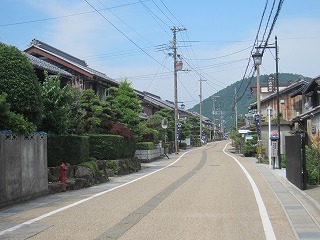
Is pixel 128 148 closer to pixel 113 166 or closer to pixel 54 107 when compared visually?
pixel 113 166

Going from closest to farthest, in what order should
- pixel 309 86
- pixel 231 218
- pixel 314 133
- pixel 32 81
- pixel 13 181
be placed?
pixel 231 218, pixel 13 181, pixel 32 81, pixel 314 133, pixel 309 86

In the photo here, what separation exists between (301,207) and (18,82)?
9629mm

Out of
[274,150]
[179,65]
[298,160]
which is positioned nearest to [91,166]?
[298,160]

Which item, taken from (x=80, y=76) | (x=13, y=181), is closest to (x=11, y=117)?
(x=13, y=181)

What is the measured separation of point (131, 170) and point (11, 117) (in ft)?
51.5

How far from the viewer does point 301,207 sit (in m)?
11.7

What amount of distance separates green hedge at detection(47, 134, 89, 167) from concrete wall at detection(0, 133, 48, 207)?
278 centimetres

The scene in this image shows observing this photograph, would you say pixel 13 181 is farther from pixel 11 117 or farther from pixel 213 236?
pixel 213 236

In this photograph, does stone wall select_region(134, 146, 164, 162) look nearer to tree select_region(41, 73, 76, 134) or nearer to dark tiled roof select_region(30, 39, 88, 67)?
dark tiled roof select_region(30, 39, 88, 67)

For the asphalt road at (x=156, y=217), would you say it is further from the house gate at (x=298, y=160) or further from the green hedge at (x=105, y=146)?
the green hedge at (x=105, y=146)

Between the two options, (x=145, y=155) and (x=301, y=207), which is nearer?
(x=301, y=207)

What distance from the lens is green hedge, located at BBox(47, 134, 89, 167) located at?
18.0 meters

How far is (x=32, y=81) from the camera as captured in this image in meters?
14.3

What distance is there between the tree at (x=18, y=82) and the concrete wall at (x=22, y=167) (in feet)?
3.27
